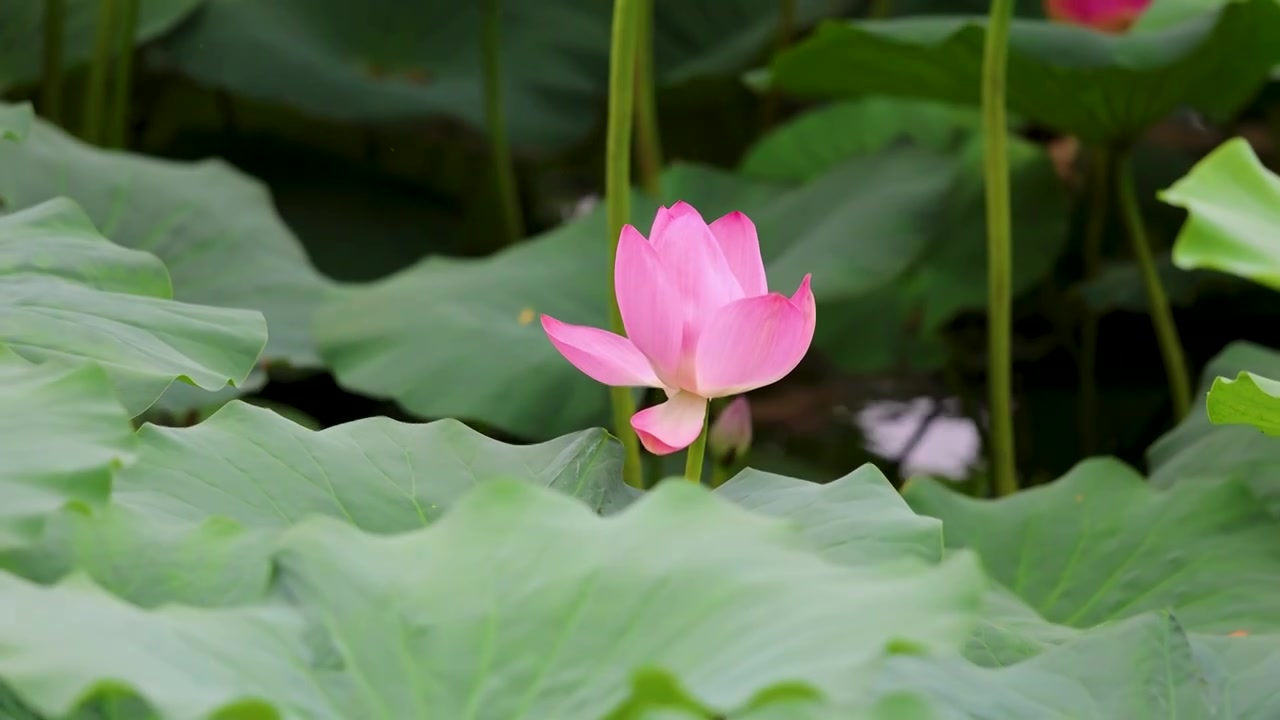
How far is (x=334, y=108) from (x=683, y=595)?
185 centimetres

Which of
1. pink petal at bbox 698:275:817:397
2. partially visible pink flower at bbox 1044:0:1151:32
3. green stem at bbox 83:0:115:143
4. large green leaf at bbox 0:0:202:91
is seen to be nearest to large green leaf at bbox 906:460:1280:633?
pink petal at bbox 698:275:817:397

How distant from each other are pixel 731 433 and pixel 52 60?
1417mm

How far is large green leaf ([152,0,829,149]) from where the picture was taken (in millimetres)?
2221

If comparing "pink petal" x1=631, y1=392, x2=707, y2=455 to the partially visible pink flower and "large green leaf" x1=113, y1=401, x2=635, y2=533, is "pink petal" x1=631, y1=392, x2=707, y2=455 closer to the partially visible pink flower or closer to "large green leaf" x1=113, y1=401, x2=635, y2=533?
"large green leaf" x1=113, y1=401, x2=635, y2=533

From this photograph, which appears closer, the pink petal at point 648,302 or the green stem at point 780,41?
the pink petal at point 648,302

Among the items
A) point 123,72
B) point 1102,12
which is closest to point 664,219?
point 1102,12

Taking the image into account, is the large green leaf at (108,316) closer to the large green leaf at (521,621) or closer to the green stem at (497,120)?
the large green leaf at (521,621)

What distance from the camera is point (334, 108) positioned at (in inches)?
87.2

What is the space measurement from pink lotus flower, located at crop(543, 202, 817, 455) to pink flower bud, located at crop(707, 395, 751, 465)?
34cm

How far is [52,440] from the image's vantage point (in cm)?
60

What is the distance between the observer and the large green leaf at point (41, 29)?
215 cm

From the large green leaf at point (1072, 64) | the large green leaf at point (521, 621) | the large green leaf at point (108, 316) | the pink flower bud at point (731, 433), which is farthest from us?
the large green leaf at point (1072, 64)

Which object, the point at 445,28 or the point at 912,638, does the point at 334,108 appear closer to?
the point at 445,28

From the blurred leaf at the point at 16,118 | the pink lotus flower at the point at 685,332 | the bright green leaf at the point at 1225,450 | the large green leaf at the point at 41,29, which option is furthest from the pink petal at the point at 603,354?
the large green leaf at the point at 41,29
